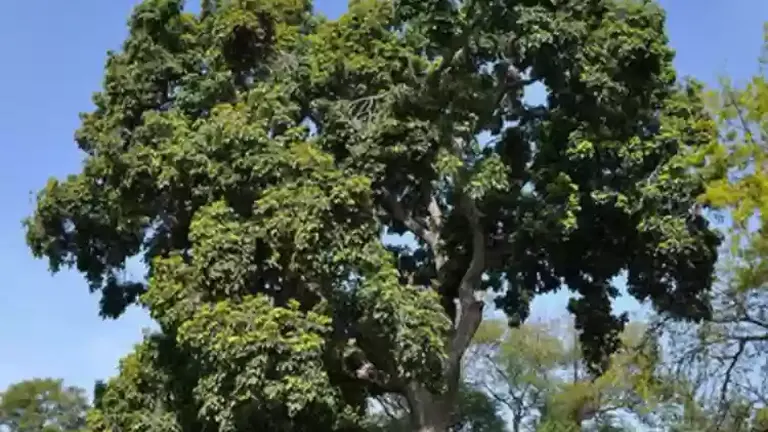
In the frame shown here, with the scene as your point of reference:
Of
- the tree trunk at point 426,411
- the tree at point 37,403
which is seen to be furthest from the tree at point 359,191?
the tree at point 37,403

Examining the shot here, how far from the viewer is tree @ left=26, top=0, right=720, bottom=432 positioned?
11.5m

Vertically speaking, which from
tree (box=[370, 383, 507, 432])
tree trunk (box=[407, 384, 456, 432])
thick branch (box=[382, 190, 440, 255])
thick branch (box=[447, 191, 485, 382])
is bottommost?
tree trunk (box=[407, 384, 456, 432])

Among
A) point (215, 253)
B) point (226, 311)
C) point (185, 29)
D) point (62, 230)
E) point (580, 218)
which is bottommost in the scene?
point (226, 311)

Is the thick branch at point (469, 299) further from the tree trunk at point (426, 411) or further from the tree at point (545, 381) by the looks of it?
the tree at point (545, 381)

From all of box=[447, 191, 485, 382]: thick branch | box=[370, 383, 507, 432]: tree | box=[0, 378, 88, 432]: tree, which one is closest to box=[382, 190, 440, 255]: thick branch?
box=[447, 191, 485, 382]: thick branch

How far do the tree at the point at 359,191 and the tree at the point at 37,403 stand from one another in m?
25.4

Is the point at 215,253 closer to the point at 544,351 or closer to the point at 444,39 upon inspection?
the point at 444,39

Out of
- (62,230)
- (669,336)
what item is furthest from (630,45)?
(62,230)

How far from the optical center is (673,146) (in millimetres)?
12703

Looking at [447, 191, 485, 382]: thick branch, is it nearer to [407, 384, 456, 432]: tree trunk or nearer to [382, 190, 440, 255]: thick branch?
[407, 384, 456, 432]: tree trunk

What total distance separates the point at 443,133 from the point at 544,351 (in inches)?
563

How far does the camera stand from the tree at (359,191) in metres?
11.5

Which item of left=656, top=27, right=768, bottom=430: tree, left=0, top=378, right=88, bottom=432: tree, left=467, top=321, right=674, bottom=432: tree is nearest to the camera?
left=656, top=27, right=768, bottom=430: tree

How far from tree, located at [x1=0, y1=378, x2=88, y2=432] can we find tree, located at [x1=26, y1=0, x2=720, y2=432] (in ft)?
83.2
